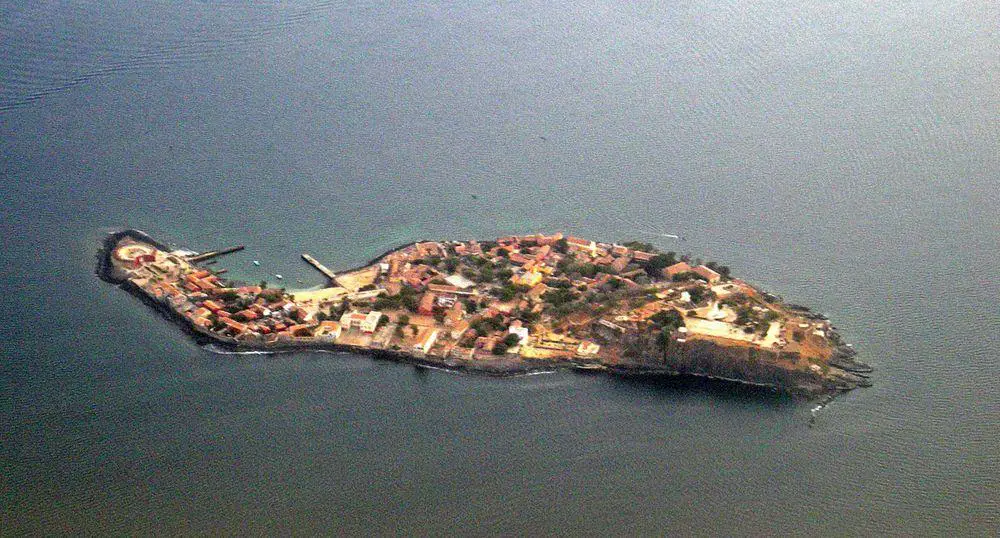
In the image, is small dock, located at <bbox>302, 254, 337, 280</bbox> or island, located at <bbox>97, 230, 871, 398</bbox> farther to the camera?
small dock, located at <bbox>302, 254, 337, 280</bbox>

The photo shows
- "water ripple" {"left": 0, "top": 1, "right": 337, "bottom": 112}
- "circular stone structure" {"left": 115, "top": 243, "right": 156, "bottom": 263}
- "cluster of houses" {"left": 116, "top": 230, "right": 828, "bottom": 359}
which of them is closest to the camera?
"cluster of houses" {"left": 116, "top": 230, "right": 828, "bottom": 359}

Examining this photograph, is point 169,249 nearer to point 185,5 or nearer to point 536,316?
point 536,316

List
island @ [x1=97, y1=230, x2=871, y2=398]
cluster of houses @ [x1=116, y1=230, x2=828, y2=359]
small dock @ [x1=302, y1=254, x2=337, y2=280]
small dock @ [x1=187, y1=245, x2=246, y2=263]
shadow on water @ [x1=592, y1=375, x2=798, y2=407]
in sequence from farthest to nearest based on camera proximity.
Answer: small dock @ [x1=187, y1=245, x2=246, y2=263] < small dock @ [x1=302, y1=254, x2=337, y2=280] < cluster of houses @ [x1=116, y1=230, x2=828, y2=359] < island @ [x1=97, y1=230, x2=871, y2=398] < shadow on water @ [x1=592, y1=375, x2=798, y2=407]

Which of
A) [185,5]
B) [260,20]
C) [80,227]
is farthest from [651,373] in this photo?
[185,5]

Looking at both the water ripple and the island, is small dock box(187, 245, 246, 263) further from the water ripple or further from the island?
the water ripple

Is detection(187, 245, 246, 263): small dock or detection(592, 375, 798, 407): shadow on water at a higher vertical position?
detection(187, 245, 246, 263): small dock

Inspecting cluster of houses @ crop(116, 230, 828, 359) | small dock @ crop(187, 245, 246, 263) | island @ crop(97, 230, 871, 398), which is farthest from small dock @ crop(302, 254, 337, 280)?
small dock @ crop(187, 245, 246, 263)

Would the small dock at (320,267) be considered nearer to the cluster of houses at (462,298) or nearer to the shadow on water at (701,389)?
the cluster of houses at (462,298)

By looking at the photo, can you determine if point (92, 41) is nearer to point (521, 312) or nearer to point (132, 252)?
Answer: point (132, 252)
